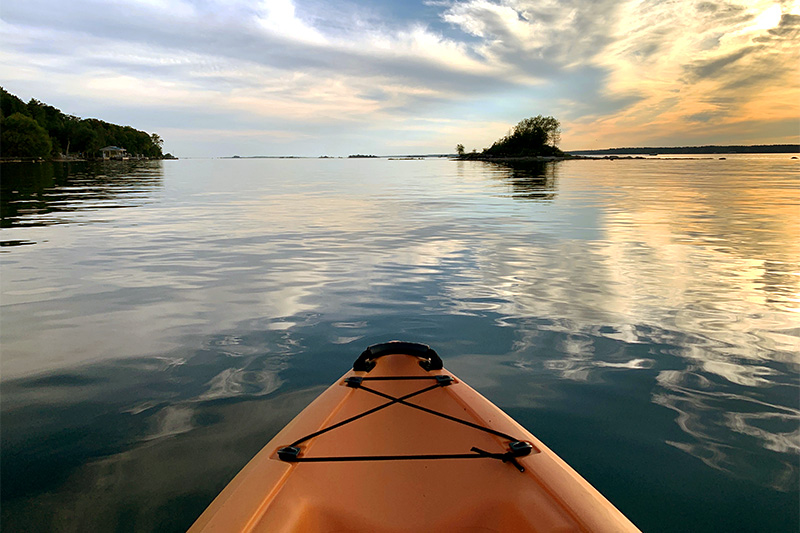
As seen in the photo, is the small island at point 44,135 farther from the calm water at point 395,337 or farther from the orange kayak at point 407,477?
the orange kayak at point 407,477

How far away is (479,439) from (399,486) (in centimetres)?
73

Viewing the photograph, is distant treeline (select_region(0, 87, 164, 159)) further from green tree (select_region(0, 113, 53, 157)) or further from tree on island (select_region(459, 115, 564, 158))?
tree on island (select_region(459, 115, 564, 158))

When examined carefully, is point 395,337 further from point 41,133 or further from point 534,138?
point 534,138

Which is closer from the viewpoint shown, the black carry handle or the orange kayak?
the orange kayak

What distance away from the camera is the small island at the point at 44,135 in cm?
9925

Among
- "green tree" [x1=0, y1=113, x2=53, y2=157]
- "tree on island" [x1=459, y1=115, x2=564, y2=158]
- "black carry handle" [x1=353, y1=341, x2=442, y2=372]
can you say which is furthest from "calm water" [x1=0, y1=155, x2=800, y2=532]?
"tree on island" [x1=459, y1=115, x2=564, y2=158]

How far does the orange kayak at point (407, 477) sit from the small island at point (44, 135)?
12688 centimetres

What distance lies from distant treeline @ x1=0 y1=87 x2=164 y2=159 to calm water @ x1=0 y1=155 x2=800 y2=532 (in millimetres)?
114575

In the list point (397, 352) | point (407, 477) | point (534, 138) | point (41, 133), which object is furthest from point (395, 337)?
point (534, 138)

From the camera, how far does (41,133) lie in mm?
104375

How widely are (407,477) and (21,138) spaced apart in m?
128

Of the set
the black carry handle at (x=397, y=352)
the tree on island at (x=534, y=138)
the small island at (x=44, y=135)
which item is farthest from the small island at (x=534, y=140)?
the black carry handle at (x=397, y=352)

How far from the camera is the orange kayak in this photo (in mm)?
2742

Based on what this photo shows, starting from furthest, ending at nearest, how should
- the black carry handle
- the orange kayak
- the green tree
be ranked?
1. the green tree
2. the black carry handle
3. the orange kayak
